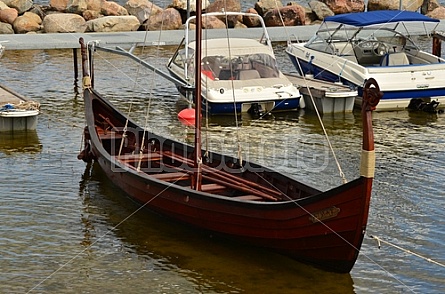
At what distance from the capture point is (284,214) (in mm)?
10836

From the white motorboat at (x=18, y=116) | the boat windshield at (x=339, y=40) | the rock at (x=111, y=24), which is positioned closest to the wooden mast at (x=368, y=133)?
the white motorboat at (x=18, y=116)

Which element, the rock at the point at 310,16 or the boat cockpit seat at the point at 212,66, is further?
the rock at the point at 310,16

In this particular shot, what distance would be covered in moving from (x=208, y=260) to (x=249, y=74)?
9.56 meters

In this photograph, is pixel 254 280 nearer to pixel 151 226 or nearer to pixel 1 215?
pixel 151 226

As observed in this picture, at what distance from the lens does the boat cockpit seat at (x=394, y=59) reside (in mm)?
22516

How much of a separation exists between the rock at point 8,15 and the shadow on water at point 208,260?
74.9ft

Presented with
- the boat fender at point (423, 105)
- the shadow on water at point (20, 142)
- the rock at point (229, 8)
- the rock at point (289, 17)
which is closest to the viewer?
the shadow on water at point (20, 142)

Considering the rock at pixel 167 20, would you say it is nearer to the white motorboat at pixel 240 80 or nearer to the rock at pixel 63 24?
the rock at pixel 63 24

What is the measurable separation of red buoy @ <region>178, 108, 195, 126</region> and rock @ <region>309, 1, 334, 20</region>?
2026 cm

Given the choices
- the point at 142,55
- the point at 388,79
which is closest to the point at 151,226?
the point at 388,79

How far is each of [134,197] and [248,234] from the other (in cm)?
270

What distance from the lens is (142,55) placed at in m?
29.0

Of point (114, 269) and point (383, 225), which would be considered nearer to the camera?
point (114, 269)

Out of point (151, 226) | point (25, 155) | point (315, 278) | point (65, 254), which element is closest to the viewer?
point (315, 278)
